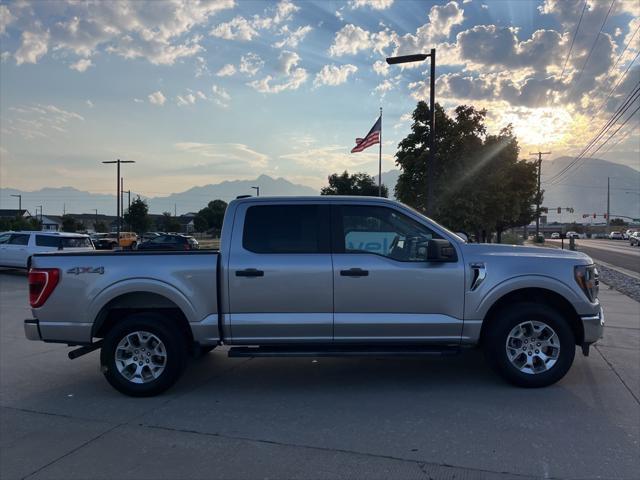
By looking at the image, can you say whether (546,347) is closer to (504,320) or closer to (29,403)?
(504,320)

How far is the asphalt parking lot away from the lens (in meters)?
3.61

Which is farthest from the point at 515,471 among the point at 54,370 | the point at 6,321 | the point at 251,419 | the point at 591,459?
the point at 6,321

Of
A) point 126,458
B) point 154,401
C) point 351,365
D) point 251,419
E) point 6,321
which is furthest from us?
point 6,321

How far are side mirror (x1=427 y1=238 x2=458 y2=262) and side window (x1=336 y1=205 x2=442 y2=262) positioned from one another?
0.19m

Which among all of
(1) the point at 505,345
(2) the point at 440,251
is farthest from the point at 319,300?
(1) the point at 505,345

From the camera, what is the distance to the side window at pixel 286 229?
5.18m

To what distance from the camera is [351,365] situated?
242 inches

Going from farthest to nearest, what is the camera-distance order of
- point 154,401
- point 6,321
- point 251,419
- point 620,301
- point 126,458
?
point 620,301 → point 6,321 → point 154,401 → point 251,419 → point 126,458

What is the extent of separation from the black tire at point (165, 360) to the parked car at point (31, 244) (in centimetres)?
1504

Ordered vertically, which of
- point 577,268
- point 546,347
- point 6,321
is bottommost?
point 6,321

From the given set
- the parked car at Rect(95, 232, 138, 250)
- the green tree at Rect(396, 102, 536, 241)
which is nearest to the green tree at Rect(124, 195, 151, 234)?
the parked car at Rect(95, 232, 138, 250)

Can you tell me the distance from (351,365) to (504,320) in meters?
1.94

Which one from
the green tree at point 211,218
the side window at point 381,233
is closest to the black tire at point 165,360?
the side window at point 381,233

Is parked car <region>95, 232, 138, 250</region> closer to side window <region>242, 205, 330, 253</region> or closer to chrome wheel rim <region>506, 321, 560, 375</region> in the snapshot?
side window <region>242, 205, 330, 253</region>
